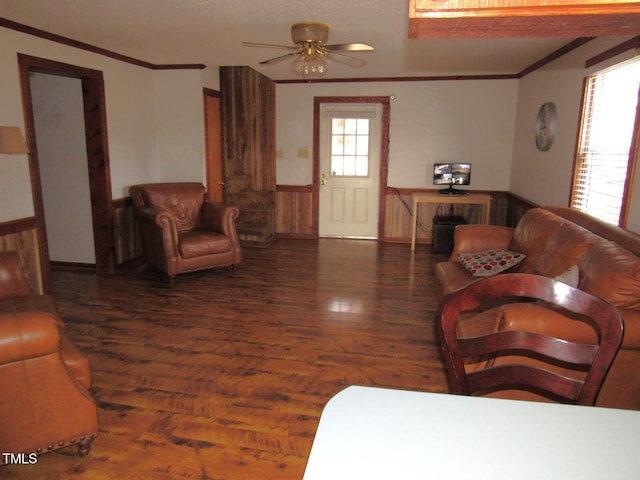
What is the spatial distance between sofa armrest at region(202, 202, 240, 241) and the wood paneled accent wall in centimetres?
123

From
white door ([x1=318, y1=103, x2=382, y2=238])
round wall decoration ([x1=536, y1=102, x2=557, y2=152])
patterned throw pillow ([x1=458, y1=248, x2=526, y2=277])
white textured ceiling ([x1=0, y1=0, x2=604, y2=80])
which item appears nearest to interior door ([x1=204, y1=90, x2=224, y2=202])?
white textured ceiling ([x1=0, y1=0, x2=604, y2=80])

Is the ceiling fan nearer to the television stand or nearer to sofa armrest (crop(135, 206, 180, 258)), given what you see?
sofa armrest (crop(135, 206, 180, 258))

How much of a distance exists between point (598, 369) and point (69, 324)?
141 inches

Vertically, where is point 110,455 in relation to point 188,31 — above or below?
below

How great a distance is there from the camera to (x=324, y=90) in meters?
6.56

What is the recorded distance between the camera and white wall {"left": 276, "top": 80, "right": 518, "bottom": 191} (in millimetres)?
6262

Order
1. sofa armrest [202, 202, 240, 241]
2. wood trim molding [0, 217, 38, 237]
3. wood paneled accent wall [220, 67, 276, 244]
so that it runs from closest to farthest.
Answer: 1. wood trim molding [0, 217, 38, 237]
2. sofa armrest [202, 202, 240, 241]
3. wood paneled accent wall [220, 67, 276, 244]

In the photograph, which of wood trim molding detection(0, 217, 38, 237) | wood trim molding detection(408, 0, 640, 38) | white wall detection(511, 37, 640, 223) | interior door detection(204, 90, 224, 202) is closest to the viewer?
wood trim molding detection(408, 0, 640, 38)

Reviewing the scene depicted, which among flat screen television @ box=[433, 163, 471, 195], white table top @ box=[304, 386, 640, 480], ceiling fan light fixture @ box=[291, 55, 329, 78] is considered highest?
ceiling fan light fixture @ box=[291, 55, 329, 78]

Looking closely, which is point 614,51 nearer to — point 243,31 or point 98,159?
point 243,31

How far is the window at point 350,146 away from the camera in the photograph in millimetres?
6602

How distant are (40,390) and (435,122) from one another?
19.1 ft

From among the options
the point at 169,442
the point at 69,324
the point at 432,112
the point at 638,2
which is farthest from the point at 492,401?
the point at 432,112

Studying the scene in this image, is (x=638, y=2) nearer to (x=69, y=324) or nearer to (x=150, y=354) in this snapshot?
(x=150, y=354)
